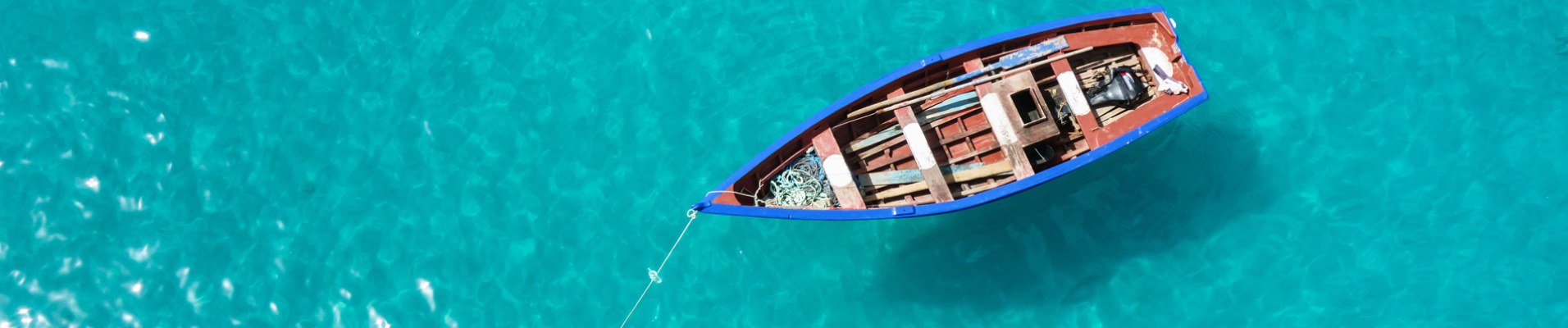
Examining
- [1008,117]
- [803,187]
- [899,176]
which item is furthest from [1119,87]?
[803,187]

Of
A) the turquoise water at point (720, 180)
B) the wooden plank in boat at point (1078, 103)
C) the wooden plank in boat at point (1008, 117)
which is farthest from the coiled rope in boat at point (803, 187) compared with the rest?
the wooden plank in boat at point (1078, 103)

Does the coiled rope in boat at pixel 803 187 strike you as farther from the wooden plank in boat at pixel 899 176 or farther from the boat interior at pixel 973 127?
the wooden plank in boat at pixel 899 176

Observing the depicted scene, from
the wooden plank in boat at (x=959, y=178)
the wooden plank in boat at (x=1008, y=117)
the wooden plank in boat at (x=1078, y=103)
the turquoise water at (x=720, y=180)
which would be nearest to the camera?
the wooden plank in boat at (x=1008, y=117)

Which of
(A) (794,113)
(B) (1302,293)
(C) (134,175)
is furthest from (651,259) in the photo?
(B) (1302,293)

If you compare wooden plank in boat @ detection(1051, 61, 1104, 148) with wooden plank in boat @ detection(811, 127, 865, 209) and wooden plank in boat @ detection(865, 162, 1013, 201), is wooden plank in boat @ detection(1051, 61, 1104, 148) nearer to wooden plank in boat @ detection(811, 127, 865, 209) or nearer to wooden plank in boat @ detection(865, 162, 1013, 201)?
wooden plank in boat @ detection(865, 162, 1013, 201)

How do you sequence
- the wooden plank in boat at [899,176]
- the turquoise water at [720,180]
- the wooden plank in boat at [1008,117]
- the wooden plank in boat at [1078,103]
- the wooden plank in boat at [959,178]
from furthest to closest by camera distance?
the turquoise water at [720,180], the wooden plank in boat at [899,176], the wooden plank in boat at [959,178], the wooden plank in boat at [1078,103], the wooden plank in boat at [1008,117]

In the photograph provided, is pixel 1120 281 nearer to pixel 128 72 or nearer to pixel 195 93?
pixel 195 93

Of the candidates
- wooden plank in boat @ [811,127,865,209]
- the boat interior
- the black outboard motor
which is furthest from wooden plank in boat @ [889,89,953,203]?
the black outboard motor
